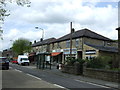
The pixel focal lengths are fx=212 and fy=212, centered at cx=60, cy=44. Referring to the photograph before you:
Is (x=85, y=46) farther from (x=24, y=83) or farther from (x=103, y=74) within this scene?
(x=24, y=83)

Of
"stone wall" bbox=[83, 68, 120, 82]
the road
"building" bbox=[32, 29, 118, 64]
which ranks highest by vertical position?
"building" bbox=[32, 29, 118, 64]

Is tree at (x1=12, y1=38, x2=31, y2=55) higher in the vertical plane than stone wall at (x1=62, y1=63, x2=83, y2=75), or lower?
higher

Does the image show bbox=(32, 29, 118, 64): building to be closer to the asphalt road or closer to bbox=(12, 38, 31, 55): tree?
the asphalt road

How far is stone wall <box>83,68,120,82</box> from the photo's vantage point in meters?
16.1

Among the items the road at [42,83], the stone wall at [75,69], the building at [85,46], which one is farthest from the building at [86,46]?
the road at [42,83]

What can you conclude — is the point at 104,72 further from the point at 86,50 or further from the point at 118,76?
the point at 86,50

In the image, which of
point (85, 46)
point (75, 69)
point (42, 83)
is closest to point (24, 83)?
point (42, 83)

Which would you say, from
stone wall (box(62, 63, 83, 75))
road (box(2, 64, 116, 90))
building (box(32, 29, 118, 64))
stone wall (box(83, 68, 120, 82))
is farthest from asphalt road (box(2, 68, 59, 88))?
building (box(32, 29, 118, 64))

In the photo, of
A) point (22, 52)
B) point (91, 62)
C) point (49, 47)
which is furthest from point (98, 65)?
point (22, 52)

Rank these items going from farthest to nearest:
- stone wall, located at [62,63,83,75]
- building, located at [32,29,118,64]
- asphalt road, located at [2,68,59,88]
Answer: building, located at [32,29,118,64]
stone wall, located at [62,63,83,75]
asphalt road, located at [2,68,59,88]

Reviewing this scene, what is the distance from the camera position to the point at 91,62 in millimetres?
21594

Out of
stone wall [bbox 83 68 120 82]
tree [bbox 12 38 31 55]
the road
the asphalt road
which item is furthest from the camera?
tree [bbox 12 38 31 55]

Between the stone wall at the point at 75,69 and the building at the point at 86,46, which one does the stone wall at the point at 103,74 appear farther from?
the building at the point at 86,46

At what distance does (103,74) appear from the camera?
700 inches
